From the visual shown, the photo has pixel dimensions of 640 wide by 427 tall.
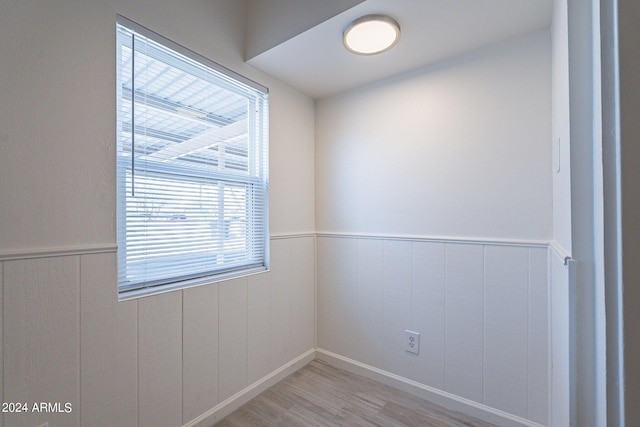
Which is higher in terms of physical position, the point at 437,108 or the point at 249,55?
the point at 249,55

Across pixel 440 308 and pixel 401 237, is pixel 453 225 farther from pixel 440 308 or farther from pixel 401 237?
pixel 440 308

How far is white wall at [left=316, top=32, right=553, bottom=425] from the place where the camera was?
5.12ft

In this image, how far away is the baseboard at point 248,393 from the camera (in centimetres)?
162

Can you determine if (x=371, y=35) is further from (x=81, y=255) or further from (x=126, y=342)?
(x=126, y=342)

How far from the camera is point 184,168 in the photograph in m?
1.57

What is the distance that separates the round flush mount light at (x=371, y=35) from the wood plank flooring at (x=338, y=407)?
2.11 meters

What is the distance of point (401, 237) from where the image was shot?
78.0 inches

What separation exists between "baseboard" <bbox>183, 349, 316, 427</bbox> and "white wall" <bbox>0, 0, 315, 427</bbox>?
0.04 meters

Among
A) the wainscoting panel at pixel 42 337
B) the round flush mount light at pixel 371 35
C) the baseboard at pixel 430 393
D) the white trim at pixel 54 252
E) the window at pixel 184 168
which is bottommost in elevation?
the baseboard at pixel 430 393

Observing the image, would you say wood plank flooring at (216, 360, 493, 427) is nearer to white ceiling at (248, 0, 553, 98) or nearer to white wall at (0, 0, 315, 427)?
white wall at (0, 0, 315, 427)

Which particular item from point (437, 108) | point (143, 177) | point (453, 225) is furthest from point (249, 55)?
point (453, 225)

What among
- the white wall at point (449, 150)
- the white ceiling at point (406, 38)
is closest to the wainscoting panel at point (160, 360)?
the white wall at point (449, 150)

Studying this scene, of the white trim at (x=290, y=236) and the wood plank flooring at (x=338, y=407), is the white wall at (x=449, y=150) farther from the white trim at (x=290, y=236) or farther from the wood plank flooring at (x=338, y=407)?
the wood plank flooring at (x=338, y=407)

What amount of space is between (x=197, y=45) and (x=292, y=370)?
2234mm
